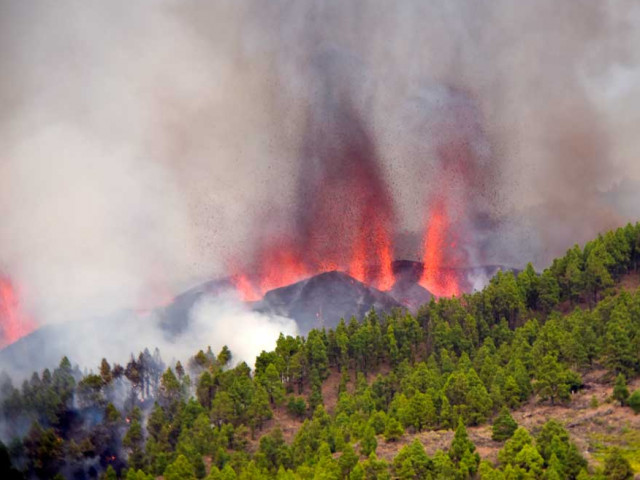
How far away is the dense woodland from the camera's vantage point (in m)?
108

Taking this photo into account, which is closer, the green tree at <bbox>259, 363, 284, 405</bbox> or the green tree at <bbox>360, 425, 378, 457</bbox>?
the green tree at <bbox>360, 425, 378, 457</bbox>

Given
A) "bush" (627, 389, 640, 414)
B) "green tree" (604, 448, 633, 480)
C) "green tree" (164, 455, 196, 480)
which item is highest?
"green tree" (164, 455, 196, 480)

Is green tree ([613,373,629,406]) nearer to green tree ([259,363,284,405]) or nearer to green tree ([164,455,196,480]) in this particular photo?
green tree ([259,363,284,405])

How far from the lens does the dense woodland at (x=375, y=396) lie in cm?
10825

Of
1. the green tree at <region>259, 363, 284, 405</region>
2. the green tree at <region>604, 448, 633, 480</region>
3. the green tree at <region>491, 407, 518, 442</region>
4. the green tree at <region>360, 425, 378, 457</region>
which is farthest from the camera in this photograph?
the green tree at <region>259, 363, 284, 405</region>

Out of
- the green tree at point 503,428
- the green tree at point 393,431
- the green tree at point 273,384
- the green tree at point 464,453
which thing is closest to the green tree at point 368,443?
the green tree at point 393,431

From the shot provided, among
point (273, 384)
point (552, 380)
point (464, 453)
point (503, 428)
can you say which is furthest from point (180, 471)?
point (552, 380)

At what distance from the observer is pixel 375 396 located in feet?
415

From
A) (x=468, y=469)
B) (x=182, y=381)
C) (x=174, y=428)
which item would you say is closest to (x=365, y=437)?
(x=468, y=469)

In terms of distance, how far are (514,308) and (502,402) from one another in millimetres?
23483

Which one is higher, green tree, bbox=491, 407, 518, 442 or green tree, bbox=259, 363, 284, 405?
green tree, bbox=259, 363, 284, 405

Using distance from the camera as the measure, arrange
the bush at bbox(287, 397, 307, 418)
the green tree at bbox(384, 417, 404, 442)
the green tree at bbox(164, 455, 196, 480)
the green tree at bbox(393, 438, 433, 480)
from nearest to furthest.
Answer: the green tree at bbox(393, 438, 433, 480) → the green tree at bbox(164, 455, 196, 480) → the green tree at bbox(384, 417, 404, 442) → the bush at bbox(287, 397, 307, 418)

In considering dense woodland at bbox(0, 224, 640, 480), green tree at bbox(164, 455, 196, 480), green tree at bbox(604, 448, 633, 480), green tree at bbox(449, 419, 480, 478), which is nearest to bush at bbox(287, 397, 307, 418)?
dense woodland at bbox(0, 224, 640, 480)

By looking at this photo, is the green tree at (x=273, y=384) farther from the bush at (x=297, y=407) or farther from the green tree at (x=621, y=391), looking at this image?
the green tree at (x=621, y=391)
